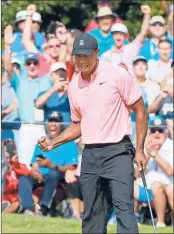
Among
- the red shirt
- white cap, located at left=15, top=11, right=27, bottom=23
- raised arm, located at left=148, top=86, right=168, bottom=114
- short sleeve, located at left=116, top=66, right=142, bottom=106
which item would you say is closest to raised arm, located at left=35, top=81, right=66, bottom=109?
the red shirt

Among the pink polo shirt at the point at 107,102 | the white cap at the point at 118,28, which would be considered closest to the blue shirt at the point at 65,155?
the white cap at the point at 118,28

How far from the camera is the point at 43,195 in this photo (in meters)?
11.8

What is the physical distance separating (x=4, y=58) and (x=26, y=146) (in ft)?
4.68

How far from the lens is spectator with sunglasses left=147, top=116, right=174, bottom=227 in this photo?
1112cm

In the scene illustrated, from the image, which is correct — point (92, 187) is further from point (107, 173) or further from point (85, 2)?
point (85, 2)

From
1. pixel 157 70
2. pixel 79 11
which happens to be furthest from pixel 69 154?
pixel 79 11

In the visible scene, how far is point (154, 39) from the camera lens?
1352 cm

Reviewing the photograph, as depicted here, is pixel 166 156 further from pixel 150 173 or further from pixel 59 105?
pixel 59 105

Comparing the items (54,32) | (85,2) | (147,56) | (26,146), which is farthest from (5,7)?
(26,146)

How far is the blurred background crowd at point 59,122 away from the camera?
1137cm

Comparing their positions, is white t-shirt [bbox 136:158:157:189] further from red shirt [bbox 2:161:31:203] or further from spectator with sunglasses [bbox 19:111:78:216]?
red shirt [bbox 2:161:31:203]

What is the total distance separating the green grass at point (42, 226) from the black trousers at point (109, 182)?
241 cm

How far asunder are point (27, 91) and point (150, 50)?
226 centimetres

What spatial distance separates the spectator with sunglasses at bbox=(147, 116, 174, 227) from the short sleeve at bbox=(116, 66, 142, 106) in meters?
3.75
